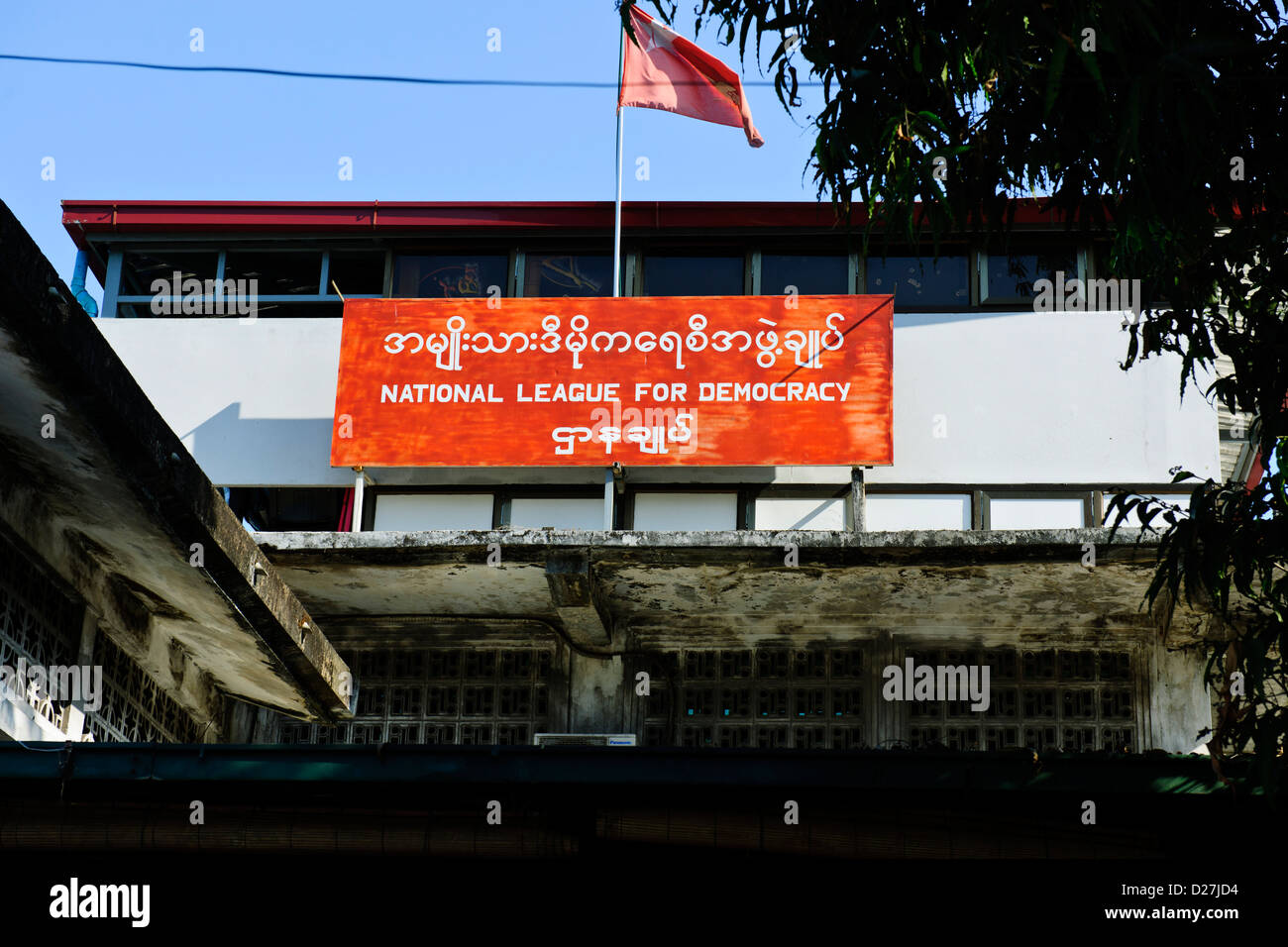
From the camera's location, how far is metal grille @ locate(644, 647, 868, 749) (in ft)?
37.4

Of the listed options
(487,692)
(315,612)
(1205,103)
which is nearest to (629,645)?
(487,692)

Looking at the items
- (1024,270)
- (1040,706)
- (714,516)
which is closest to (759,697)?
(714,516)

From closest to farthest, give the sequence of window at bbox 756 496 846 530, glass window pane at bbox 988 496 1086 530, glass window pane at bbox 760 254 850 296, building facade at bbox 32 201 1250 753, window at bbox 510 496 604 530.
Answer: building facade at bbox 32 201 1250 753, glass window pane at bbox 988 496 1086 530, window at bbox 756 496 846 530, window at bbox 510 496 604 530, glass window pane at bbox 760 254 850 296

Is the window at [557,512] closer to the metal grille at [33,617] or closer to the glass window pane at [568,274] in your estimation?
the glass window pane at [568,274]

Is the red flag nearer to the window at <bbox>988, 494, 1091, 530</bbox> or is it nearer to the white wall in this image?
the white wall

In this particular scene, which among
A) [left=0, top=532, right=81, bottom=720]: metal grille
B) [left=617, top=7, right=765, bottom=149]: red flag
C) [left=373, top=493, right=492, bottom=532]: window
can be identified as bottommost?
[left=0, top=532, right=81, bottom=720]: metal grille

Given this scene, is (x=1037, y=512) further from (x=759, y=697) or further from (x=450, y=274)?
(x=450, y=274)

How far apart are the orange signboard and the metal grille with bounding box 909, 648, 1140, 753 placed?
175 cm

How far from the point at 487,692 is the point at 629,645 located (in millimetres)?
1086

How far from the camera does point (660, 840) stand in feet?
22.0

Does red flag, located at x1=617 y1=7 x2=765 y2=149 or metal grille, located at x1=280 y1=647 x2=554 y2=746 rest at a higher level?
red flag, located at x1=617 y1=7 x2=765 y2=149

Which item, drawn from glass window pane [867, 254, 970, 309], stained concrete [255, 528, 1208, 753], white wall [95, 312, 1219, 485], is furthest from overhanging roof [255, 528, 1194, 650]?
glass window pane [867, 254, 970, 309]
